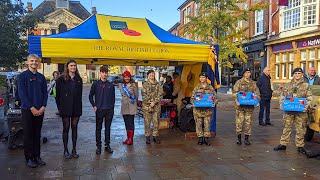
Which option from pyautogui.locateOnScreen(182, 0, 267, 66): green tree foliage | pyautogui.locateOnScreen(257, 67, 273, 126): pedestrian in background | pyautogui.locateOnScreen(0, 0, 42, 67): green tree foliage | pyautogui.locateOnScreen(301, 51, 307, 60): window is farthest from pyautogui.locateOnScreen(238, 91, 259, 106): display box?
pyautogui.locateOnScreen(301, 51, 307, 60): window

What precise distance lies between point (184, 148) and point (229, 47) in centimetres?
1058

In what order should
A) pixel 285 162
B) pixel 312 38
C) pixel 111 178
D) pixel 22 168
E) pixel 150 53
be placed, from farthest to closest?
1. pixel 312 38
2. pixel 150 53
3. pixel 285 162
4. pixel 22 168
5. pixel 111 178

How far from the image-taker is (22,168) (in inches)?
211

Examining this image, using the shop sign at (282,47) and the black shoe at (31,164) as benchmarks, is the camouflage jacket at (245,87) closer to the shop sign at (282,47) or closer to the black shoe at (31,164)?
the black shoe at (31,164)

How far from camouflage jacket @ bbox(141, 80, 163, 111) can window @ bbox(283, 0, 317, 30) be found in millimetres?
14604

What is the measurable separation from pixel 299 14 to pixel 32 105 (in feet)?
59.1

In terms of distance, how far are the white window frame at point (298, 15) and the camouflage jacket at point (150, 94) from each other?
47.2ft

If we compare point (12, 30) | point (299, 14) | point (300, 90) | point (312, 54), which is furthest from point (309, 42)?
point (12, 30)

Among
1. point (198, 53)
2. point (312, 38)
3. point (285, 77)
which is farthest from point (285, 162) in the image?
point (285, 77)

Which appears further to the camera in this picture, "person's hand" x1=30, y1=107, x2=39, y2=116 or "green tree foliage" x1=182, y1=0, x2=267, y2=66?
"green tree foliage" x1=182, y1=0, x2=267, y2=66

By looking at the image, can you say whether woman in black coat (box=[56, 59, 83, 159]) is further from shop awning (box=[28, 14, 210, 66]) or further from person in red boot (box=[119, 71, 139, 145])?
person in red boot (box=[119, 71, 139, 145])

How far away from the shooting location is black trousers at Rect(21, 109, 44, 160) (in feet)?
17.6

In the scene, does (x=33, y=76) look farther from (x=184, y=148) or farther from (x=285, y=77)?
(x=285, y=77)

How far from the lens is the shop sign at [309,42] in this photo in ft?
57.5
